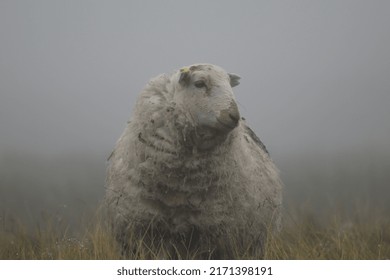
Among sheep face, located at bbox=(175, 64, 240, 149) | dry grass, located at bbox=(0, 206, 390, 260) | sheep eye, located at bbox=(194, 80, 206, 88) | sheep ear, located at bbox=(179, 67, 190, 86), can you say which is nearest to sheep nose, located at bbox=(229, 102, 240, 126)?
sheep face, located at bbox=(175, 64, 240, 149)

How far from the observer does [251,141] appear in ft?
21.2

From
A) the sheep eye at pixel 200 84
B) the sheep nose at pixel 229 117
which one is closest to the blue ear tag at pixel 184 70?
the sheep eye at pixel 200 84

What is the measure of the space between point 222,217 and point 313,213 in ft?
3.85

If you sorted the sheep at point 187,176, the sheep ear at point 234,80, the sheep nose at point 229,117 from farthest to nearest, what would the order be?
1. the sheep ear at point 234,80
2. the sheep at point 187,176
3. the sheep nose at point 229,117

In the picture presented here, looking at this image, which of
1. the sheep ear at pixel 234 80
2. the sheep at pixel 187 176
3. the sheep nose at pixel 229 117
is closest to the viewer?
the sheep nose at pixel 229 117

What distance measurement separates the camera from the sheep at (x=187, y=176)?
521cm

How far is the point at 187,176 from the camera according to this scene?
5.23 meters

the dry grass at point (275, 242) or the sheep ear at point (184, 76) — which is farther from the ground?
the sheep ear at point (184, 76)

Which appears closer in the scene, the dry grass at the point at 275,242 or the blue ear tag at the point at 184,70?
the dry grass at the point at 275,242

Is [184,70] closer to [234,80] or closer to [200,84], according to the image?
Result: [200,84]

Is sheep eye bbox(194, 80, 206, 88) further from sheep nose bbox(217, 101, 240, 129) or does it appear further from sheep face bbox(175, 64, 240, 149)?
sheep nose bbox(217, 101, 240, 129)

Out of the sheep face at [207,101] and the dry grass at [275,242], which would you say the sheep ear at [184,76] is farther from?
the dry grass at [275,242]

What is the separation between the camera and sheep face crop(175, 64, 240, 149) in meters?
5.09
